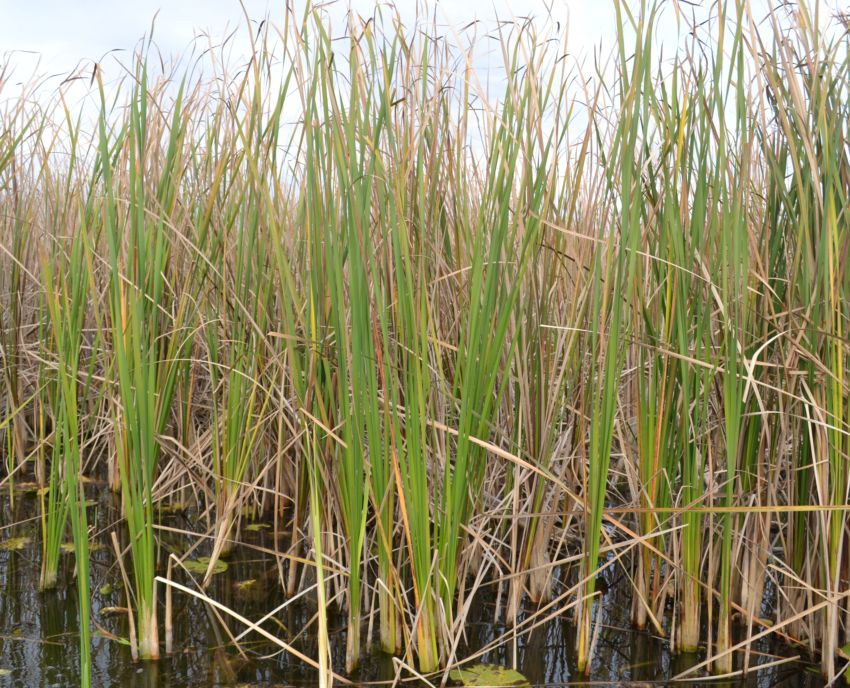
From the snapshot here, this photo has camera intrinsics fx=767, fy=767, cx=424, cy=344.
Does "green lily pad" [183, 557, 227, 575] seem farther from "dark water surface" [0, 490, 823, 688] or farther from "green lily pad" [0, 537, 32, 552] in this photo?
"green lily pad" [0, 537, 32, 552]

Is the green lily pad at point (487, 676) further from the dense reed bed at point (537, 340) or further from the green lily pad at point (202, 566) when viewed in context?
the green lily pad at point (202, 566)

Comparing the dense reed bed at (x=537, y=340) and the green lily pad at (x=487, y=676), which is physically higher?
the dense reed bed at (x=537, y=340)

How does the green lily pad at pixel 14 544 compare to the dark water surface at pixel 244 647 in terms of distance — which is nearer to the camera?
the dark water surface at pixel 244 647

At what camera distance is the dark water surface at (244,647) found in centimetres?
161

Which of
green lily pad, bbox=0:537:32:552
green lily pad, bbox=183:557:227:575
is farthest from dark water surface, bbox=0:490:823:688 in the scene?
green lily pad, bbox=0:537:32:552

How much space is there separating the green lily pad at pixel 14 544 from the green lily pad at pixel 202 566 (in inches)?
21.6

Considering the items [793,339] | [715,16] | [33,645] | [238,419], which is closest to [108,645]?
[33,645]

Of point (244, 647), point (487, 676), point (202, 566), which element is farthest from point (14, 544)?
point (487, 676)

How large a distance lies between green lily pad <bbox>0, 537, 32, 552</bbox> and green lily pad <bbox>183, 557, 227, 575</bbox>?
1.80ft

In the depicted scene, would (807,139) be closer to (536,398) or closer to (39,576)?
(536,398)

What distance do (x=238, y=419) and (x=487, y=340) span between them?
2.87 ft

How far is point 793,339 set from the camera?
5.10ft

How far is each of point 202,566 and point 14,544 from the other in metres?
0.64

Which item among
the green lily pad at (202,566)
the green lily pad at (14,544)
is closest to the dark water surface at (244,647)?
the green lily pad at (202,566)
